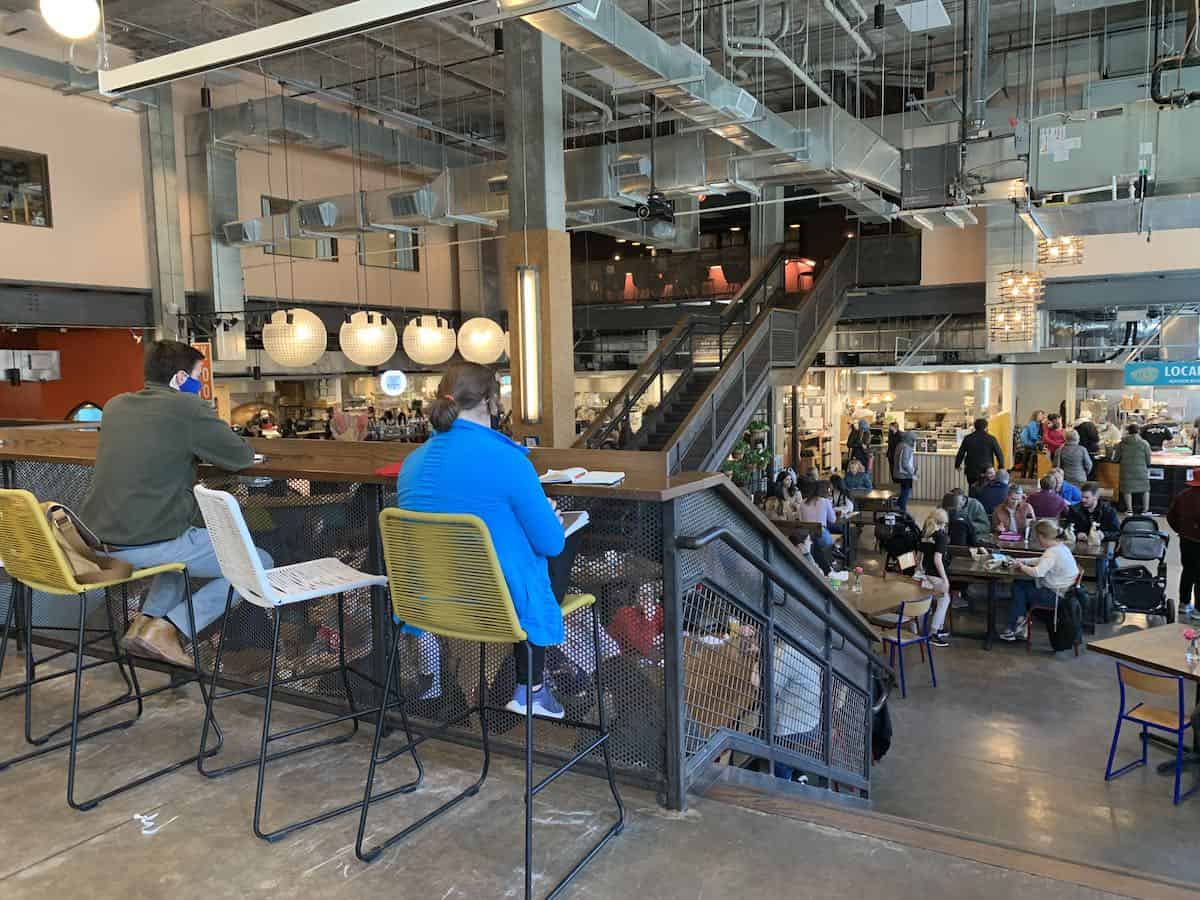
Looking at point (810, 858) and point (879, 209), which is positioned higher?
point (879, 209)

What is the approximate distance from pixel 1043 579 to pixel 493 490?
22.4 ft

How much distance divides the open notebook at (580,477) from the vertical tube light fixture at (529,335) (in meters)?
5.06

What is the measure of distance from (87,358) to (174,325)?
62.1 inches

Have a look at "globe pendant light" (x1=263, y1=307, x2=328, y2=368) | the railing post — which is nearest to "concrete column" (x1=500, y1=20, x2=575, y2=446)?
"globe pendant light" (x1=263, y1=307, x2=328, y2=368)

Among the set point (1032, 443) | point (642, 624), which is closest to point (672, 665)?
point (642, 624)

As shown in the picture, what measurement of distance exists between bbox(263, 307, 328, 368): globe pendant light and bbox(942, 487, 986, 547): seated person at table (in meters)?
6.35

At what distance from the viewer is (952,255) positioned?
13688 mm

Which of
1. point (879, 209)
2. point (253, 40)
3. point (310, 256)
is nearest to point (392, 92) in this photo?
point (310, 256)

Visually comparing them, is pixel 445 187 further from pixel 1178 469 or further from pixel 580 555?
pixel 1178 469

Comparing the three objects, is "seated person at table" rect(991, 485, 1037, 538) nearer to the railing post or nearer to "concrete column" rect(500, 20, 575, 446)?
"concrete column" rect(500, 20, 575, 446)

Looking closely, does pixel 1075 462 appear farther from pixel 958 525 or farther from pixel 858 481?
pixel 958 525

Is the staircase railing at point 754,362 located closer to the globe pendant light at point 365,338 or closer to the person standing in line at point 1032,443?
the globe pendant light at point 365,338

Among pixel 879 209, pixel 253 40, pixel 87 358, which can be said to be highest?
pixel 879 209

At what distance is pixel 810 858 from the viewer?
2.34 m
